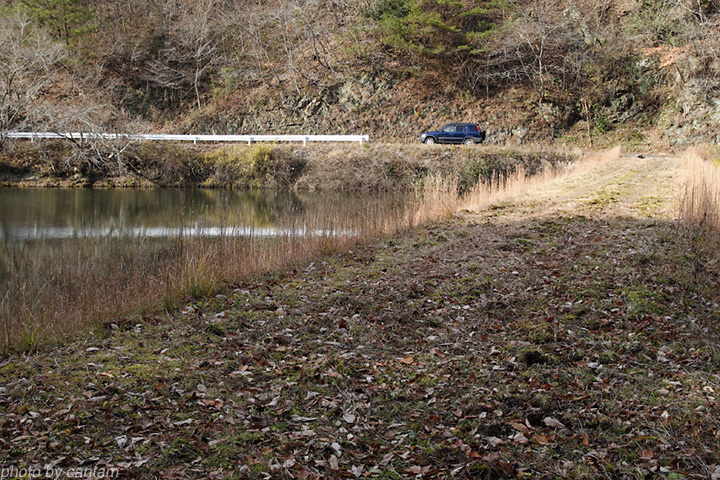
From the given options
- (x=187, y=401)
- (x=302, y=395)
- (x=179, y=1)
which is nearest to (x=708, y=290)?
(x=302, y=395)

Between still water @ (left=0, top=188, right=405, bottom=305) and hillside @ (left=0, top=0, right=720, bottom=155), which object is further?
hillside @ (left=0, top=0, right=720, bottom=155)

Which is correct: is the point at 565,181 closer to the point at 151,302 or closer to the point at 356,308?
the point at 356,308

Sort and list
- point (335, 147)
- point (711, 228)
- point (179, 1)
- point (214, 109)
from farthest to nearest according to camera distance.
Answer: point (179, 1)
point (214, 109)
point (335, 147)
point (711, 228)

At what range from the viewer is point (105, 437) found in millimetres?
3904

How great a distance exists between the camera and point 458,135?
32.6m

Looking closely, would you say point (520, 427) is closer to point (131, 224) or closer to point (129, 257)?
point (129, 257)

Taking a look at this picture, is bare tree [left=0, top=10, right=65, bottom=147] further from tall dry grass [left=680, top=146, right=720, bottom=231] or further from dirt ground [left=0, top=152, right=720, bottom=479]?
tall dry grass [left=680, top=146, right=720, bottom=231]

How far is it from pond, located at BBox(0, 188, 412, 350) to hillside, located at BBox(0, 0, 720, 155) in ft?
46.9

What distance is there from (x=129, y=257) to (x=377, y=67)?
33.9m

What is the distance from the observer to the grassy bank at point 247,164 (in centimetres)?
2916

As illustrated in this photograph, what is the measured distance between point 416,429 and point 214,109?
41.3 metres

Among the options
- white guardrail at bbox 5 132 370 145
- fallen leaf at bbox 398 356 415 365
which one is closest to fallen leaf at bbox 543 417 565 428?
fallen leaf at bbox 398 356 415 365

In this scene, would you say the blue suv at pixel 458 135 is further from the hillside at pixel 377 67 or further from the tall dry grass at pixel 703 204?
the tall dry grass at pixel 703 204

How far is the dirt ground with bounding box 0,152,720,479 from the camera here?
3686mm
